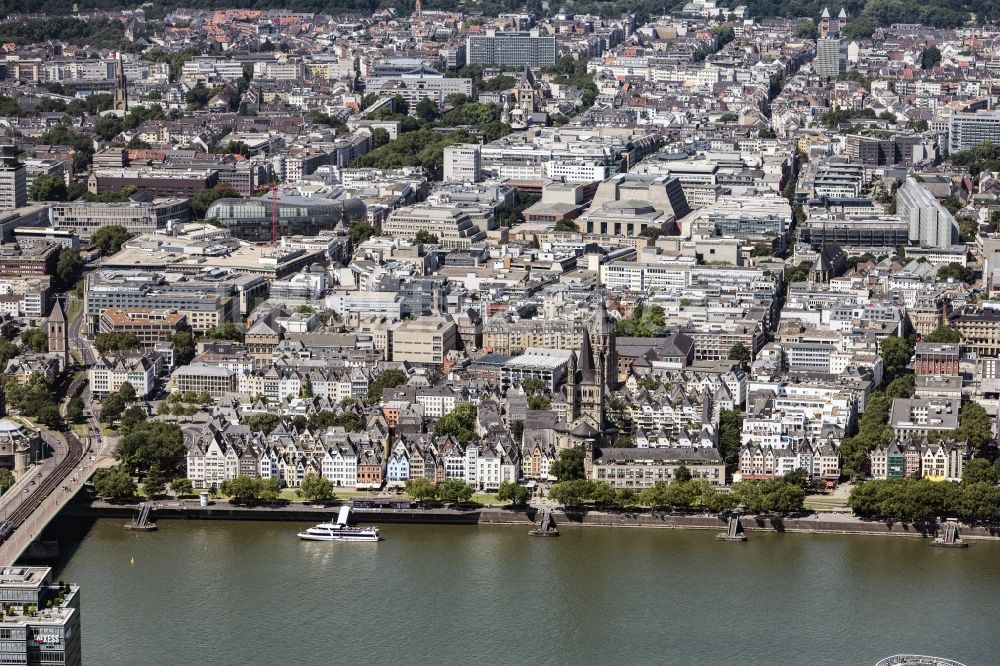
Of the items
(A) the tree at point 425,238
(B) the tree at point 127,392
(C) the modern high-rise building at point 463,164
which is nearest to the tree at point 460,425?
(B) the tree at point 127,392

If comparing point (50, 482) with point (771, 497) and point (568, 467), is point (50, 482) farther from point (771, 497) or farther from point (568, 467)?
point (771, 497)

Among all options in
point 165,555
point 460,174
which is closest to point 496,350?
point 165,555

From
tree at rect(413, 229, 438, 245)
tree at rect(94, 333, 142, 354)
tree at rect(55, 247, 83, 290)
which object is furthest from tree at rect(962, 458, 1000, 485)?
tree at rect(55, 247, 83, 290)

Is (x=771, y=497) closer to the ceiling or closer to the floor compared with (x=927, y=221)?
closer to the floor

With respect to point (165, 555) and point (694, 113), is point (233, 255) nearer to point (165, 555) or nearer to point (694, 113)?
point (165, 555)

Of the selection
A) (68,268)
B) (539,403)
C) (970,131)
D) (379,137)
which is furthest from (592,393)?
(970,131)

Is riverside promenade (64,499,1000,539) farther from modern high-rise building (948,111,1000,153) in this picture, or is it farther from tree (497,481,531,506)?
modern high-rise building (948,111,1000,153)
